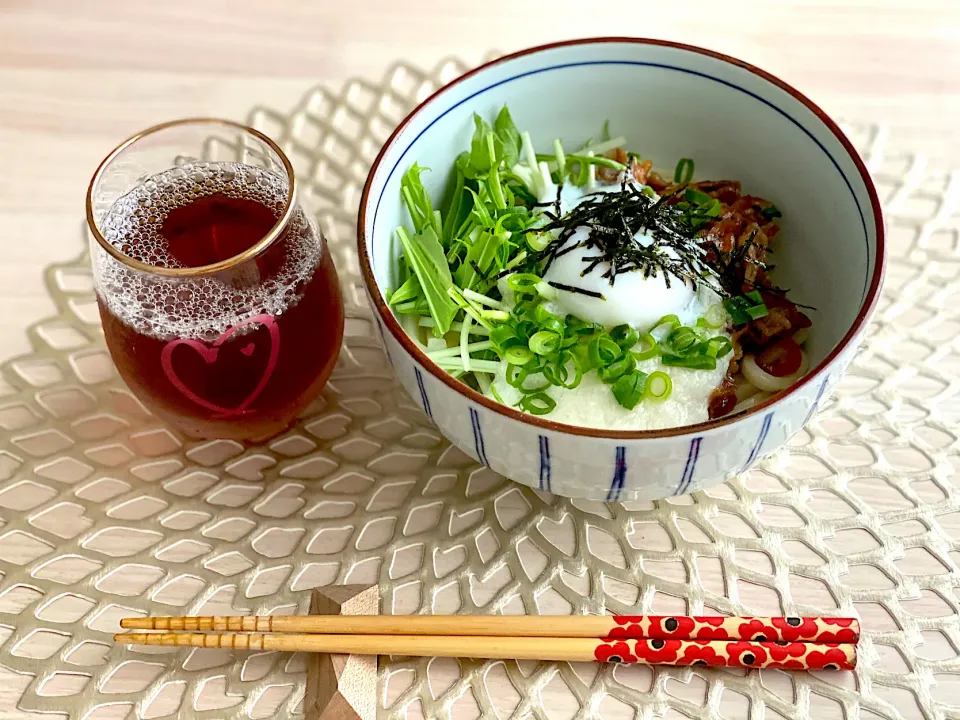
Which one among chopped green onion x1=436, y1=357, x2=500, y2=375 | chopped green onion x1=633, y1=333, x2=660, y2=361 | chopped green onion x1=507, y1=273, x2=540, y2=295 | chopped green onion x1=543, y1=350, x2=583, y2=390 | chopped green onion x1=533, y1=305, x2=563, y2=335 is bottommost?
chopped green onion x1=436, y1=357, x2=500, y2=375

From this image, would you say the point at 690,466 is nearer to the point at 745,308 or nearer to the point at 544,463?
the point at 544,463

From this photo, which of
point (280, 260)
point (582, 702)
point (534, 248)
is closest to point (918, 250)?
point (534, 248)

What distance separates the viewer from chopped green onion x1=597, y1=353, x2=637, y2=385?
1.61 meters

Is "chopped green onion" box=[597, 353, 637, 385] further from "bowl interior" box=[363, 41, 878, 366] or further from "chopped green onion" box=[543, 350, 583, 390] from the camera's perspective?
"bowl interior" box=[363, 41, 878, 366]

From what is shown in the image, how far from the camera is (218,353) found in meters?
→ 1.65

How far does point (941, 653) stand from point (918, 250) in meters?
0.97

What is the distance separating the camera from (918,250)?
2.09 metres

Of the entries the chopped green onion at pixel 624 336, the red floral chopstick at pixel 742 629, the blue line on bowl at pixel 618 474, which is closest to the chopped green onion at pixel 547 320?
the chopped green onion at pixel 624 336

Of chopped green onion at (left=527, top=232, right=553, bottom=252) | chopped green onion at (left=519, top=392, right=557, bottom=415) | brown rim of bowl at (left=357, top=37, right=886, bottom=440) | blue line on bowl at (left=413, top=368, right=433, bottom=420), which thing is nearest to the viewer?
brown rim of bowl at (left=357, top=37, right=886, bottom=440)

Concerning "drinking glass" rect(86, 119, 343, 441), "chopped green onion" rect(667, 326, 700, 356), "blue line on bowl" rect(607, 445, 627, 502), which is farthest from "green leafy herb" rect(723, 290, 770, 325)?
"drinking glass" rect(86, 119, 343, 441)

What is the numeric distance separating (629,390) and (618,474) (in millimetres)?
191

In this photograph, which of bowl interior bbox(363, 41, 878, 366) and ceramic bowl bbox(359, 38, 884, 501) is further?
bowl interior bbox(363, 41, 878, 366)

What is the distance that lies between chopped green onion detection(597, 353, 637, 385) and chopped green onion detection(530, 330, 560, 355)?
96 mm

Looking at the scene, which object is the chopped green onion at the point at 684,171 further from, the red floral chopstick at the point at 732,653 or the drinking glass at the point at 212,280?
the red floral chopstick at the point at 732,653
